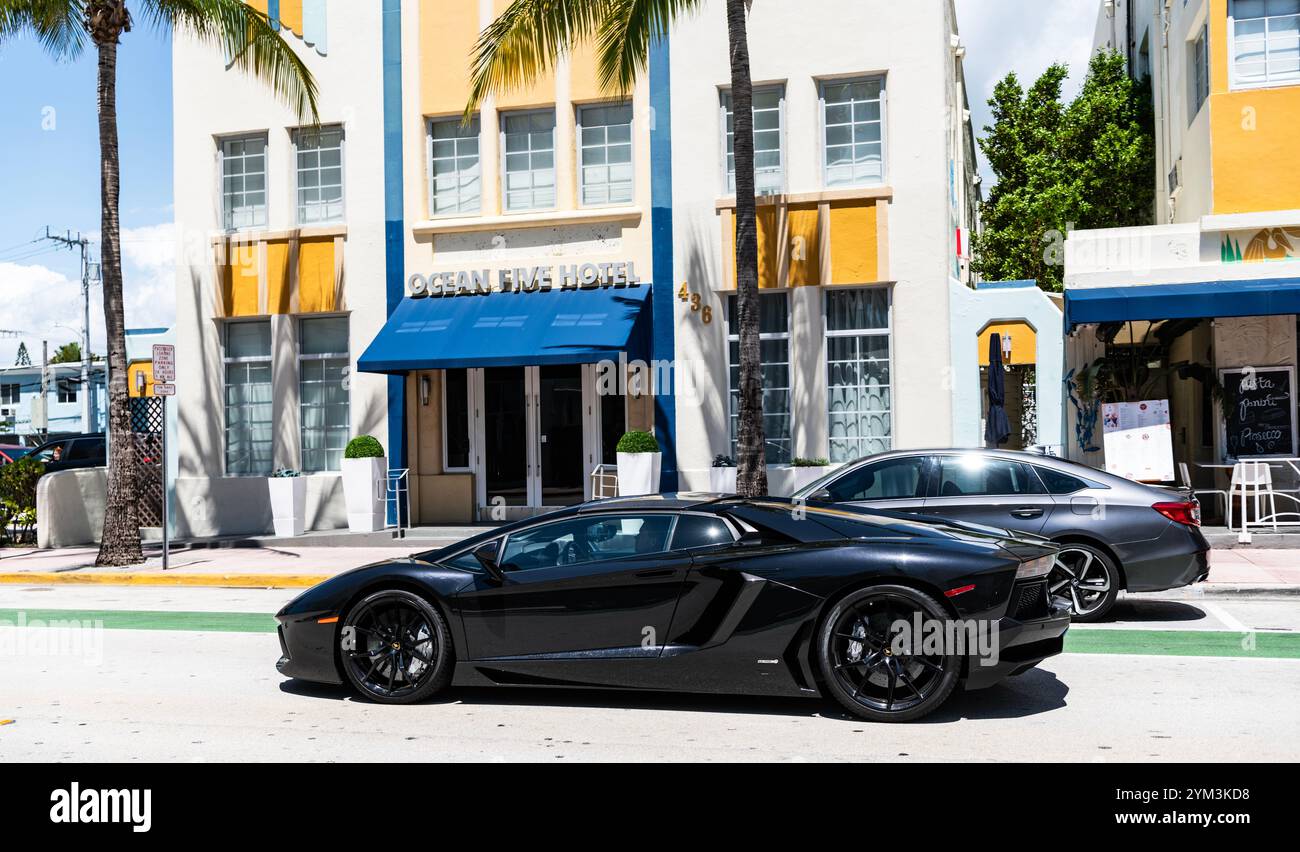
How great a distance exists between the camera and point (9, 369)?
72875 mm

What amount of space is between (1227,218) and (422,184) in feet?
40.1

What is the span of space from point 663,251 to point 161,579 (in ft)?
28.1

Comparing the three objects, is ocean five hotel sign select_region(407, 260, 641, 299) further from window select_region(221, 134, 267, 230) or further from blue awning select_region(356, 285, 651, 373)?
window select_region(221, 134, 267, 230)

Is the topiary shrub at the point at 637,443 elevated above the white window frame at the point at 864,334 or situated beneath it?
situated beneath

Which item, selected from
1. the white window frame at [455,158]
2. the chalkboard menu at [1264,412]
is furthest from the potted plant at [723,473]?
the chalkboard menu at [1264,412]

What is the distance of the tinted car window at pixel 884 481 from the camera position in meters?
10.6

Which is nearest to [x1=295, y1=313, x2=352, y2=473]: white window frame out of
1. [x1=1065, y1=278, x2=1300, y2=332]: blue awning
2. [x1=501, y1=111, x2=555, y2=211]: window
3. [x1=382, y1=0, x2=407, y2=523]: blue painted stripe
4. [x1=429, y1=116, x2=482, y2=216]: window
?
[x1=382, y1=0, x2=407, y2=523]: blue painted stripe

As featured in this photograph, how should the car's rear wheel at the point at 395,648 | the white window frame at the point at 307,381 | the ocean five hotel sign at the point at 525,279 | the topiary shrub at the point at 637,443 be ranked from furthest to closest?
the white window frame at the point at 307,381, the ocean five hotel sign at the point at 525,279, the topiary shrub at the point at 637,443, the car's rear wheel at the point at 395,648

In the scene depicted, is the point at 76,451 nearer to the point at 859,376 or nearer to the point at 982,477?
the point at 859,376

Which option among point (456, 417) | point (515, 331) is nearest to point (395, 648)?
point (515, 331)

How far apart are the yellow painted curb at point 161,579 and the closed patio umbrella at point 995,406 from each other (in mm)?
9340

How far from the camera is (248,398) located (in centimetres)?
2123

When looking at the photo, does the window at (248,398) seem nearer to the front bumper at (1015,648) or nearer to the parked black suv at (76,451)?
the parked black suv at (76,451)
